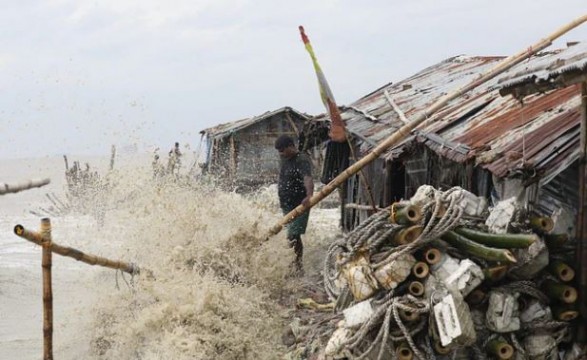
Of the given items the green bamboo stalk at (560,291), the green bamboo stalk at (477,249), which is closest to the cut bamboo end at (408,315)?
the green bamboo stalk at (477,249)

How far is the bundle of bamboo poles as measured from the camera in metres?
5.33

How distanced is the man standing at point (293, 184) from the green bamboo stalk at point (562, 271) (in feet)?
15.8

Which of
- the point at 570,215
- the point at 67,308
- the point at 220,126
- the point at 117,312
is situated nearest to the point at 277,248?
the point at 117,312

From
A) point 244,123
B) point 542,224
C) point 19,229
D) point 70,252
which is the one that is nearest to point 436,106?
point 542,224

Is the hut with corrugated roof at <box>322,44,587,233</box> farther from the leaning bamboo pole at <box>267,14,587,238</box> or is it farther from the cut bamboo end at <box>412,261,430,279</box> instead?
the cut bamboo end at <box>412,261,430,279</box>

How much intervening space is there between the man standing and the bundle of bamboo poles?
4486mm

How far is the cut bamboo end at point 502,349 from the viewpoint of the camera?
535 cm

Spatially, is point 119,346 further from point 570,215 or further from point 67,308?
point 570,215

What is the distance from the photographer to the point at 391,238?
5.66 meters

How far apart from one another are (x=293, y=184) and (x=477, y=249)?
509 cm

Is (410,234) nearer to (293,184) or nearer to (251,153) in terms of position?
(293,184)

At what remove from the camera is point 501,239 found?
17.7ft

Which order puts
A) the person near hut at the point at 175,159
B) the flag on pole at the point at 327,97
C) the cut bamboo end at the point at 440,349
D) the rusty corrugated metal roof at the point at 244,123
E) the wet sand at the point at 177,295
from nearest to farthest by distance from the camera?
the cut bamboo end at the point at 440,349 < the wet sand at the point at 177,295 < the flag on pole at the point at 327,97 < the person near hut at the point at 175,159 < the rusty corrugated metal roof at the point at 244,123

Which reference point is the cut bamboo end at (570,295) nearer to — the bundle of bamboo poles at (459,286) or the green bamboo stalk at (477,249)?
the bundle of bamboo poles at (459,286)
